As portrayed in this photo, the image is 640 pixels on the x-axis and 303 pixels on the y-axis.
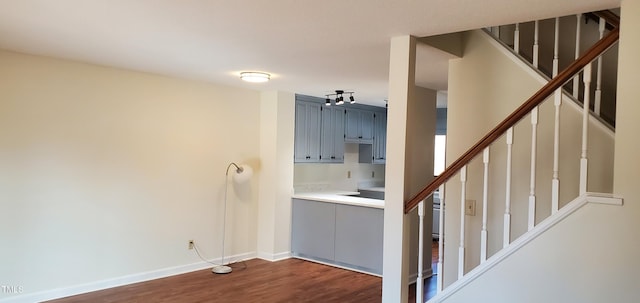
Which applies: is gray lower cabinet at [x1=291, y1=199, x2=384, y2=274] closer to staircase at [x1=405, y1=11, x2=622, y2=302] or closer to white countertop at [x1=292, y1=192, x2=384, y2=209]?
white countertop at [x1=292, y1=192, x2=384, y2=209]

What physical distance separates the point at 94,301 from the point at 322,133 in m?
3.47

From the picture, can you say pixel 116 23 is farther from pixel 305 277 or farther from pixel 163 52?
pixel 305 277

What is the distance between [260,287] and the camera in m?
4.74

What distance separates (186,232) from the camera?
520 centimetres

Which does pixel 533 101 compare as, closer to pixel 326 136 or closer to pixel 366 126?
pixel 326 136

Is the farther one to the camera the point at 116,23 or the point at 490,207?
the point at 490,207

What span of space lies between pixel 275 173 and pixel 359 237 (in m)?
1.35

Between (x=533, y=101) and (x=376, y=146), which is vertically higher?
(x=533, y=101)

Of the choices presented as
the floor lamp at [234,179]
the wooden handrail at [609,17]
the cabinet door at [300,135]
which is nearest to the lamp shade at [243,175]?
the floor lamp at [234,179]

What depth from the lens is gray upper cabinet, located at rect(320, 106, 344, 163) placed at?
255 inches

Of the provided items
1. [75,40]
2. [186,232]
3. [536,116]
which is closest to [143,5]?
[75,40]

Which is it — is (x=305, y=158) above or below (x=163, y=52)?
below

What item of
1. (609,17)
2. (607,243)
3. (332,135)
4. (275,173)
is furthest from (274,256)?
(609,17)

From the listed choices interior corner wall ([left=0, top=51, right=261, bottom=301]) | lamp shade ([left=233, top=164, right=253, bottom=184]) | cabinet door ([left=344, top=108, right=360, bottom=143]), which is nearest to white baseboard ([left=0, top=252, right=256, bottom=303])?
interior corner wall ([left=0, top=51, right=261, bottom=301])
